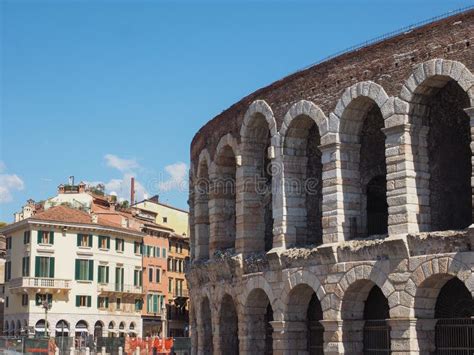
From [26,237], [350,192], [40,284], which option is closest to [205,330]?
[350,192]

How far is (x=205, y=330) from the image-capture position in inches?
1252

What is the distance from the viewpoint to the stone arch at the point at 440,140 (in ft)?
67.9

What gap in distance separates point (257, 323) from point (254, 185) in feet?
13.8

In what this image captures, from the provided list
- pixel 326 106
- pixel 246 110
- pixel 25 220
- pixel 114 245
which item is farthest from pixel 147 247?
pixel 326 106

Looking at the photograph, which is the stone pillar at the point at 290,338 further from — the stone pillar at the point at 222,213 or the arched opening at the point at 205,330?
the arched opening at the point at 205,330

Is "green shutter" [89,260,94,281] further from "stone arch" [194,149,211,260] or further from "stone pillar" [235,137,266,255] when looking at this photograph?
"stone pillar" [235,137,266,255]

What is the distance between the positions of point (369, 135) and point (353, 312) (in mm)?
4885

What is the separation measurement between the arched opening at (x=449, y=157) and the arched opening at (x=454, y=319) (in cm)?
156

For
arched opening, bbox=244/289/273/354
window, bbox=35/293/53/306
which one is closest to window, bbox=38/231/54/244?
window, bbox=35/293/53/306

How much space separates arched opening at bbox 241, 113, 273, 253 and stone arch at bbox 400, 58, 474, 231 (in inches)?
262

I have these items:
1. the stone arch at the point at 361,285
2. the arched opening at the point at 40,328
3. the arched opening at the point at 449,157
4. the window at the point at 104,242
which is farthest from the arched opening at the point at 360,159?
the window at the point at 104,242

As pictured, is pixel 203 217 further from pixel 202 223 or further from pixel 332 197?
pixel 332 197

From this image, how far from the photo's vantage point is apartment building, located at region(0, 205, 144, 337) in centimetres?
5788

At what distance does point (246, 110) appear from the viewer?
2755 cm
